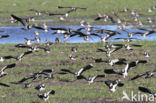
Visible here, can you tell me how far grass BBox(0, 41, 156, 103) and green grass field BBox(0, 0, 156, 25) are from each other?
12690 millimetres

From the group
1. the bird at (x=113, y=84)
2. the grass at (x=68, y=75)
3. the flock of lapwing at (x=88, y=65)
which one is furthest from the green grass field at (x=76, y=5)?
the bird at (x=113, y=84)

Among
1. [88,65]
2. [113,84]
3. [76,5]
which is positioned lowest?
[76,5]

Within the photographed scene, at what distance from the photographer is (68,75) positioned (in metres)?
17.0

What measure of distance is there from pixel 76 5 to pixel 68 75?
28022mm

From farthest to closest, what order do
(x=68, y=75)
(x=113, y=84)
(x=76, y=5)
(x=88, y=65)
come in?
(x=76, y=5) → (x=68, y=75) → (x=88, y=65) → (x=113, y=84)

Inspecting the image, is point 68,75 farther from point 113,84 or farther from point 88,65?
point 113,84

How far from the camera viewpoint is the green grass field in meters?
38.1

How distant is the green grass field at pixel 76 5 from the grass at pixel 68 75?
12690 millimetres

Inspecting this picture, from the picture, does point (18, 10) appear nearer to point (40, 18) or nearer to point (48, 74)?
point (40, 18)

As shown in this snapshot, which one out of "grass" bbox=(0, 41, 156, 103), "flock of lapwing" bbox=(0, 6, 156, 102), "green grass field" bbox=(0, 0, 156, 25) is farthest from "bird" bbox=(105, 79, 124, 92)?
"green grass field" bbox=(0, 0, 156, 25)

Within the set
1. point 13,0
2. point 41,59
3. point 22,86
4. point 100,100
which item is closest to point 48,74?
point 22,86

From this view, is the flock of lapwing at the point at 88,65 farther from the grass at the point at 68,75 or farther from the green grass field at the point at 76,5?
the green grass field at the point at 76,5

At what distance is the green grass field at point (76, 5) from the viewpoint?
3812cm

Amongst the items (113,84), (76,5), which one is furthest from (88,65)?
(76,5)
